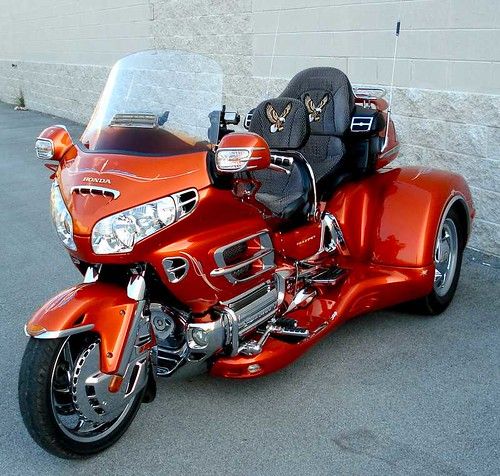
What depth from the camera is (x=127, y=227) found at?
2.79m

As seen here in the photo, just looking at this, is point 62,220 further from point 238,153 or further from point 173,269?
point 238,153

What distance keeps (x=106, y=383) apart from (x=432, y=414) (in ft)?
4.94

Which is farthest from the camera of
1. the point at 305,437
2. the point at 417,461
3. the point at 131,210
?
the point at 305,437

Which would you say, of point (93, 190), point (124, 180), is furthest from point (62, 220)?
point (124, 180)

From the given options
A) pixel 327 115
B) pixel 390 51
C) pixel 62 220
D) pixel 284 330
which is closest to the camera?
pixel 62 220

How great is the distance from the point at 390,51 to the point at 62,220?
156 inches

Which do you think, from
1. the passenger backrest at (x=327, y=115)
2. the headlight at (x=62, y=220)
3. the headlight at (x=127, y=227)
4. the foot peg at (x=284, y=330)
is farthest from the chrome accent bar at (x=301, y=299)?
the headlight at (x=62, y=220)

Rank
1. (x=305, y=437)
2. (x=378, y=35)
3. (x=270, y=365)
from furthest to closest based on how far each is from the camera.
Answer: (x=378, y=35), (x=270, y=365), (x=305, y=437)

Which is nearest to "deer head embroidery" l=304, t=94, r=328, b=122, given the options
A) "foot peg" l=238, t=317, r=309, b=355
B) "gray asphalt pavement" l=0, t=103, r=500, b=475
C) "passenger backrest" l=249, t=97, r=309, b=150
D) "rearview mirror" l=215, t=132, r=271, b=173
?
"passenger backrest" l=249, t=97, r=309, b=150

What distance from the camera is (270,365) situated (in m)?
3.40

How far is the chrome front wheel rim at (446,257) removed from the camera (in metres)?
4.43

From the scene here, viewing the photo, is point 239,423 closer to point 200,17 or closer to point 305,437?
point 305,437

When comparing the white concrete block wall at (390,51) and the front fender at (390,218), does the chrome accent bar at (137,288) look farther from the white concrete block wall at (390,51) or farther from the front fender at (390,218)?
the white concrete block wall at (390,51)

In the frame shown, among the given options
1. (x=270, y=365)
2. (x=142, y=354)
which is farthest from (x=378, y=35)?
(x=142, y=354)
